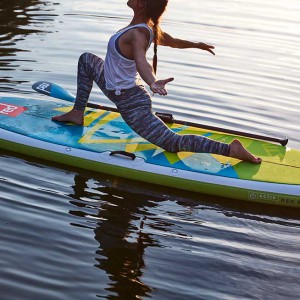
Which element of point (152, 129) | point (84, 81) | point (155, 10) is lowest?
point (152, 129)

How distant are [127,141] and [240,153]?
1.20 metres

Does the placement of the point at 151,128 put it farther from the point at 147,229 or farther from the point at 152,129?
the point at 147,229

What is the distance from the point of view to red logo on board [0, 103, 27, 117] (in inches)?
285

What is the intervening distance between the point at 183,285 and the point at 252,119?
437 centimetres

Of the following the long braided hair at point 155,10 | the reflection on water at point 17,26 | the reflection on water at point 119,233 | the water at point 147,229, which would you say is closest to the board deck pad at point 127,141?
→ the water at point 147,229

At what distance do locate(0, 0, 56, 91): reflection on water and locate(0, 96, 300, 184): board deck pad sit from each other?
1.89 m

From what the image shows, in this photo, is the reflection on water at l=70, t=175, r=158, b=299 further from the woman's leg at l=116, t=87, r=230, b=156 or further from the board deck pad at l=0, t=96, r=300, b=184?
the woman's leg at l=116, t=87, r=230, b=156

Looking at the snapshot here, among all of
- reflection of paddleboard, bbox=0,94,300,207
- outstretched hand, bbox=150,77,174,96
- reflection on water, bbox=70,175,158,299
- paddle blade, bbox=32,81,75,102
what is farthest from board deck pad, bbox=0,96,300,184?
outstretched hand, bbox=150,77,174,96

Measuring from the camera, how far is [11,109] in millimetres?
7340

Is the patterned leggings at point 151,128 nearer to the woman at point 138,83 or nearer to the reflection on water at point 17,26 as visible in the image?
the woman at point 138,83

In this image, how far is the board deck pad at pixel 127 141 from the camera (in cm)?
637

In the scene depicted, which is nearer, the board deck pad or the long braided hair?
the long braided hair

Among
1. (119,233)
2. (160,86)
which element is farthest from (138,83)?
(119,233)

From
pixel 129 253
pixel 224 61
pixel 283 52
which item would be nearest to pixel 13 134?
pixel 129 253
